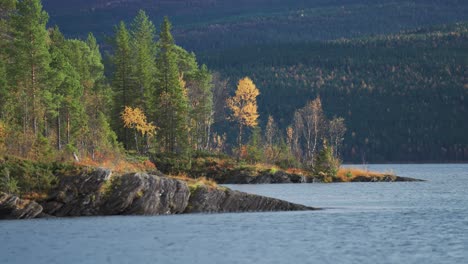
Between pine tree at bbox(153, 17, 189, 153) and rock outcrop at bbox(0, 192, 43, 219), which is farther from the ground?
pine tree at bbox(153, 17, 189, 153)

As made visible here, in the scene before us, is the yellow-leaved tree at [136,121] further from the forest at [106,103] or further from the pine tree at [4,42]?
the pine tree at [4,42]

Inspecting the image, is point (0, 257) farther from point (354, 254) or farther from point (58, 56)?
point (58, 56)

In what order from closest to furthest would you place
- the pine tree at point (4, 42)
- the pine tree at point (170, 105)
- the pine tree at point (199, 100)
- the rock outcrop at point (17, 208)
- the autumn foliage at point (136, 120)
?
the rock outcrop at point (17, 208), the pine tree at point (4, 42), the autumn foliage at point (136, 120), the pine tree at point (170, 105), the pine tree at point (199, 100)

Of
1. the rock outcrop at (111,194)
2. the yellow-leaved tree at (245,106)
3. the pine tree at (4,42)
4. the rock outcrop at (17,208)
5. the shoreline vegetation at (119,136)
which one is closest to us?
the rock outcrop at (17,208)

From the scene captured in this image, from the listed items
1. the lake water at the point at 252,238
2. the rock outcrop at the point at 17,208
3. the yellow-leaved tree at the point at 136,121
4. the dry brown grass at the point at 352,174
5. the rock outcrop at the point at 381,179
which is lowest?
the lake water at the point at 252,238

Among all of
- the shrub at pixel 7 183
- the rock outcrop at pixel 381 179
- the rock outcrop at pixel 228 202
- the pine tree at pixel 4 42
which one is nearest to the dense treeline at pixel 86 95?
the pine tree at pixel 4 42

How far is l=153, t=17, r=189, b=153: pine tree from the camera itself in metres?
108

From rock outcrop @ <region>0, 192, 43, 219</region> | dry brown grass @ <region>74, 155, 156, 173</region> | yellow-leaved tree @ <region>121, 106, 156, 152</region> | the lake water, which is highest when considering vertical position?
yellow-leaved tree @ <region>121, 106, 156, 152</region>

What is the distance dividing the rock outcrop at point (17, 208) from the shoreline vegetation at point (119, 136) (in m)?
0.06

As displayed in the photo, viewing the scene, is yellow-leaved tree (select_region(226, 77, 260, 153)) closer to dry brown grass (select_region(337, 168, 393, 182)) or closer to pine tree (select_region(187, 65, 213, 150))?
pine tree (select_region(187, 65, 213, 150))

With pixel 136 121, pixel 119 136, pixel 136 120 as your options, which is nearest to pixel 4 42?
pixel 136 121

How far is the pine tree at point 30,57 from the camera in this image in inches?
3211

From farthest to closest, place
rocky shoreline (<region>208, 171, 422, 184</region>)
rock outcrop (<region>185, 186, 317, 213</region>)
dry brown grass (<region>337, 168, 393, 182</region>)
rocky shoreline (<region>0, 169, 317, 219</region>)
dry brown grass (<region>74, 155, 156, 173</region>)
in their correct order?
dry brown grass (<region>337, 168, 393, 182</region>) < rocky shoreline (<region>208, 171, 422, 184</region>) < dry brown grass (<region>74, 155, 156, 173</region>) < rock outcrop (<region>185, 186, 317, 213</region>) < rocky shoreline (<region>0, 169, 317, 219</region>)

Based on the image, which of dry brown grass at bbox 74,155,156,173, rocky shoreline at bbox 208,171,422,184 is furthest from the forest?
rocky shoreline at bbox 208,171,422,184
